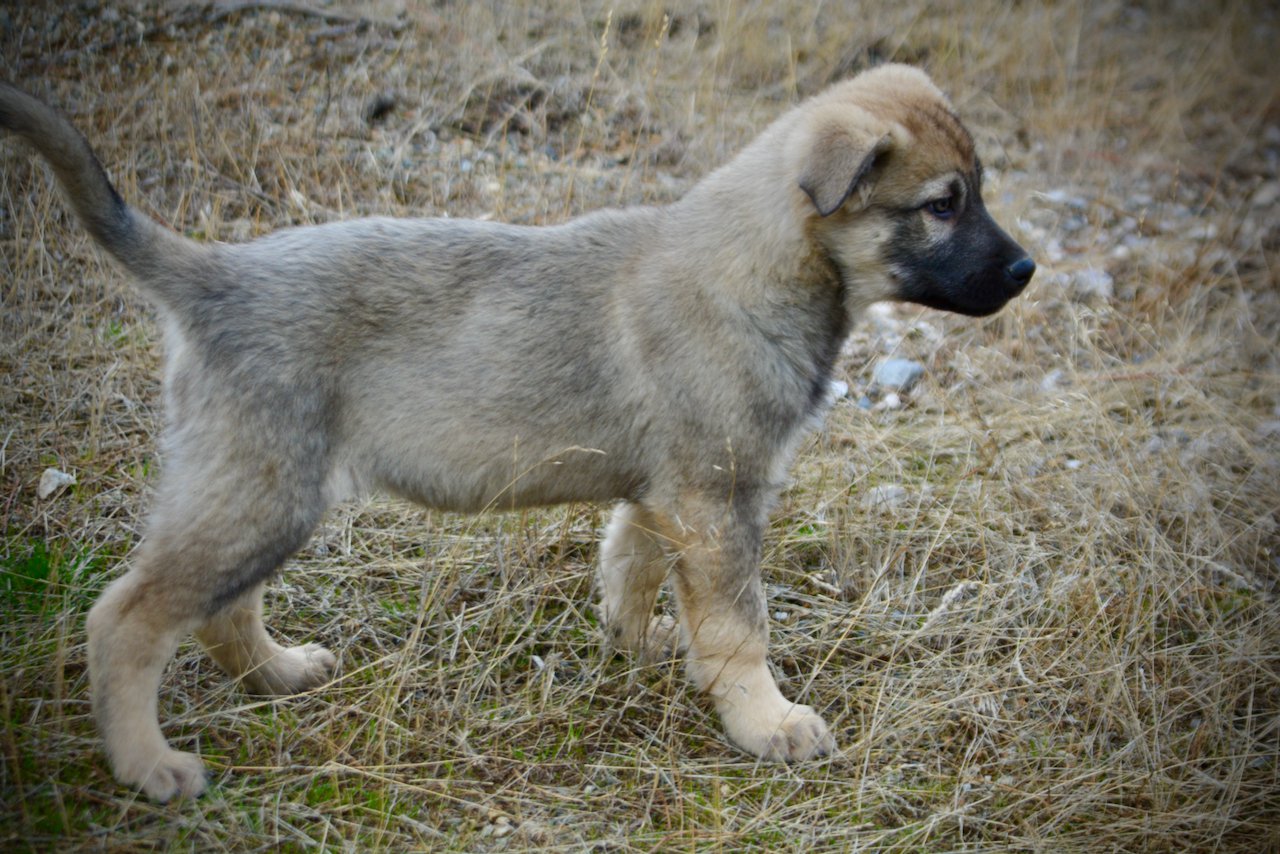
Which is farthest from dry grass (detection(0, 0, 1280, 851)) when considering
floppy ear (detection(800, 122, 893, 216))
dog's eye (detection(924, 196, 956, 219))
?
floppy ear (detection(800, 122, 893, 216))

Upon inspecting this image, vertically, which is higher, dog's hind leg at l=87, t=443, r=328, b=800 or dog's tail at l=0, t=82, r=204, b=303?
dog's tail at l=0, t=82, r=204, b=303

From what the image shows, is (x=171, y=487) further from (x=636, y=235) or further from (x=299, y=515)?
(x=636, y=235)

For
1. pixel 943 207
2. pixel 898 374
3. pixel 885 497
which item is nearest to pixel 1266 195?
pixel 898 374

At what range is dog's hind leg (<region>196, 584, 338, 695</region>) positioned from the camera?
349 centimetres

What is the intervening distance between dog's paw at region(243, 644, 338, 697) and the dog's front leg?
4.08 ft

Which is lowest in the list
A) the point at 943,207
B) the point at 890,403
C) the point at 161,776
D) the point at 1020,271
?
the point at 890,403

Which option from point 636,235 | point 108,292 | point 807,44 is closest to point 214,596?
point 636,235

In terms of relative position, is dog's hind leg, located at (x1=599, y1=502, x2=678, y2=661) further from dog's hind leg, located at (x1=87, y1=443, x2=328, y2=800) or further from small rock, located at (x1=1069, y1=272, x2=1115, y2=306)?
small rock, located at (x1=1069, y1=272, x2=1115, y2=306)

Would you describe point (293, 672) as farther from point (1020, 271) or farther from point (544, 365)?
point (1020, 271)

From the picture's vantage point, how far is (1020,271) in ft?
11.7

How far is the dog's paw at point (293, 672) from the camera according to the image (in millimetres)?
3586

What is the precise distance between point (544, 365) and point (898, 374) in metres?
2.72

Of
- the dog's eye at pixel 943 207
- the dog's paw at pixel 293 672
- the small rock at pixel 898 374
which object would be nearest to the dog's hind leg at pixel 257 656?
the dog's paw at pixel 293 672

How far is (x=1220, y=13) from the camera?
1080 cm
